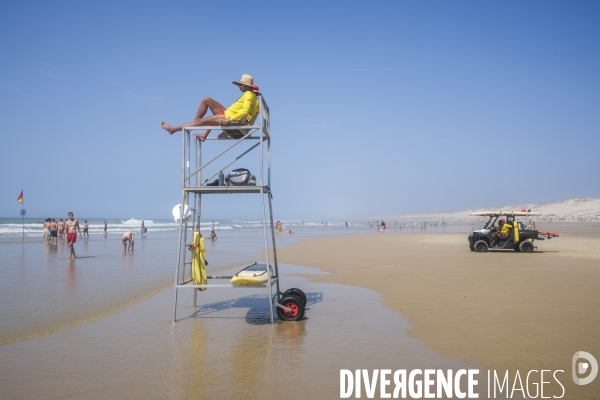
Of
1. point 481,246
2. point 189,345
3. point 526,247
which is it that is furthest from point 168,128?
point 526,247

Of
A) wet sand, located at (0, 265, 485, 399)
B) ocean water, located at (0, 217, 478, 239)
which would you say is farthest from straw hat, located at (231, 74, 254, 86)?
ocean water, located at (0, 217, 478, 239)

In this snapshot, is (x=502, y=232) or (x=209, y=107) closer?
(x=209, y=107)

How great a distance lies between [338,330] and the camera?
6.70m

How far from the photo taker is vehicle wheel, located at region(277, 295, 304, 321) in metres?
7.24

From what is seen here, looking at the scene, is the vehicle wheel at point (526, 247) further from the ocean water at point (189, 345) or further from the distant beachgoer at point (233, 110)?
the distant beachgoer at point (233, 110)

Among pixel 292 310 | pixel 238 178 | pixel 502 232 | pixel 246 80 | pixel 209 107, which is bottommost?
pixel 292 310

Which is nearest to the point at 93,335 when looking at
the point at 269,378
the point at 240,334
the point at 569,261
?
the point at 240,334

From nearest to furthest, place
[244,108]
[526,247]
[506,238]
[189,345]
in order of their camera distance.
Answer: [189,345]
[244,108]
[526,247]
[506,238]

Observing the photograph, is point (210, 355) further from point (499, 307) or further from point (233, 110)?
point (499, 307)

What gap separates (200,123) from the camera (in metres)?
7.45

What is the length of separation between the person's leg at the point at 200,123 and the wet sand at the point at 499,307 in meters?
4.49

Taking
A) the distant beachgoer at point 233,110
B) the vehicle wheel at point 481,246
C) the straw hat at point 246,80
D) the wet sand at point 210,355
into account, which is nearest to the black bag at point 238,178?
the distant beachgoer at point 233,110

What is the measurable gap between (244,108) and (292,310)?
338cm

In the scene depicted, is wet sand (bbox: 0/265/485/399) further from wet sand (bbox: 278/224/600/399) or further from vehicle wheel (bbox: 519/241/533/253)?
vehicle wheel (bbox: 519/241/533/253)
